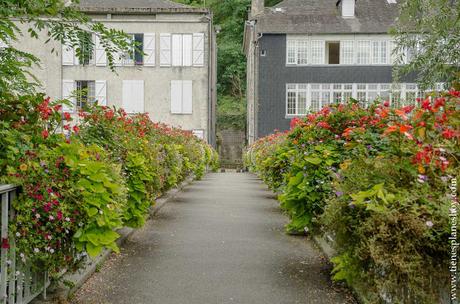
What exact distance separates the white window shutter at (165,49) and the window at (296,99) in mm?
6884

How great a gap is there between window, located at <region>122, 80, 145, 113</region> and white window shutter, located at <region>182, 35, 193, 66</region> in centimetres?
274

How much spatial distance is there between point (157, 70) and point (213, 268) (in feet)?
83.3

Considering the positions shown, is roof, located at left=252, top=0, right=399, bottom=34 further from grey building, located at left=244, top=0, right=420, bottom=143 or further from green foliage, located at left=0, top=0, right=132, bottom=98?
green foliage, located at left=0, top=0, right=132, bottom=98

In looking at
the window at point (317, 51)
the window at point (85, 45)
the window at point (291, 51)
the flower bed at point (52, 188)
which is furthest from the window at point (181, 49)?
the flower bed at point (52, 188)

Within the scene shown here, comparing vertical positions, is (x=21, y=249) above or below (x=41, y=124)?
below

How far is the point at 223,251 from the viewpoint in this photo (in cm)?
649

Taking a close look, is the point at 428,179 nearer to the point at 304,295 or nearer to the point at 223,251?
the point at 304,295

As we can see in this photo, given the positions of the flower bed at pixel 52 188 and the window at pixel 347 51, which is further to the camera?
the window at pixel 347 51

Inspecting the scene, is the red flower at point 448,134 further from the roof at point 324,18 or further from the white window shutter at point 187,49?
the roof at point 324,18

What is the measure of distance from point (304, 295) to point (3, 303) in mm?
2463

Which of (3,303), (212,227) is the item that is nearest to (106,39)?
(3,303)

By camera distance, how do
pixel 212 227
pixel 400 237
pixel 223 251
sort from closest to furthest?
pixel 400 237
pixel 223 251
pixel 212 227

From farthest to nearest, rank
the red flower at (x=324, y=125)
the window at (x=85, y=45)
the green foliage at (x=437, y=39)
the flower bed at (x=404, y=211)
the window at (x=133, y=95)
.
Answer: the window at (x=133, y=95) < the green foliage at (x=437, y=39) < the red flower at (x=324, y=125) < the window at (x=85, y=45) < the flower bed at (x=404, y=211)

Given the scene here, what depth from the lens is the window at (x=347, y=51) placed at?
101 feet
